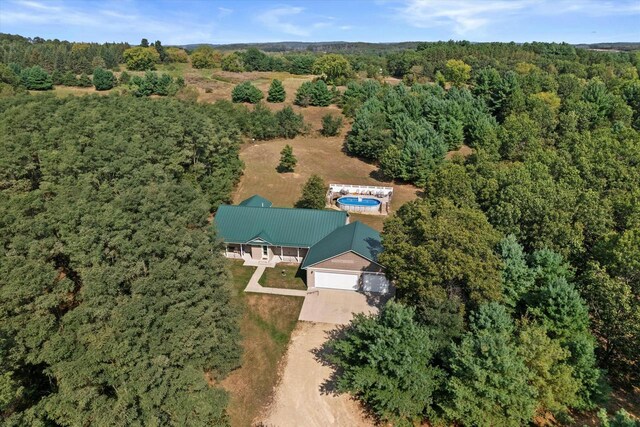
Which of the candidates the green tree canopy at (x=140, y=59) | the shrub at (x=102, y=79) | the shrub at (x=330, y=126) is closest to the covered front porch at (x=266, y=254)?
the shrub at (x=330, y=126)

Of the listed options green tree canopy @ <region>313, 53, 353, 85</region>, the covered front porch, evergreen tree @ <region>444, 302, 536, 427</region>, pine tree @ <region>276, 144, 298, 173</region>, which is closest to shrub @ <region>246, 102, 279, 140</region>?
pine tree @ <region>276, 144, 298, 173</region>

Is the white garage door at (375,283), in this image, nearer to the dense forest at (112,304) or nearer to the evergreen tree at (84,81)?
the dense forest at (112,304)

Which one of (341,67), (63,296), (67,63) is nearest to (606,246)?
(63,296)

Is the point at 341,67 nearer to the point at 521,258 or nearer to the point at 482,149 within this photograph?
the point at 482,149

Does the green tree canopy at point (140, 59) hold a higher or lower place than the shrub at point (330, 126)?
higher

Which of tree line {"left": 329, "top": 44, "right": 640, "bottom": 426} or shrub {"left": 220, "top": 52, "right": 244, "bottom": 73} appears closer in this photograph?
tree line {"left": 329, "top": 44, "right": 640, "bottom": 426}

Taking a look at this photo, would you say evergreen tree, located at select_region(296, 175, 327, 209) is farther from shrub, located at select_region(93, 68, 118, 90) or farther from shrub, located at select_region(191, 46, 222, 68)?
shrub, located at select_region(191, 46, 222, 68)

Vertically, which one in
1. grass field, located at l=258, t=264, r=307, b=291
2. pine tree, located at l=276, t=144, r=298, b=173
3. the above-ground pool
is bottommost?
grass field, located at l=258, t=264, r=307, b=291
